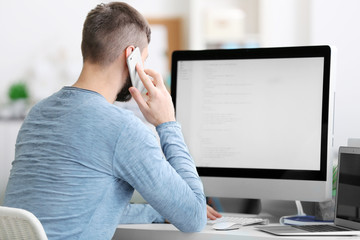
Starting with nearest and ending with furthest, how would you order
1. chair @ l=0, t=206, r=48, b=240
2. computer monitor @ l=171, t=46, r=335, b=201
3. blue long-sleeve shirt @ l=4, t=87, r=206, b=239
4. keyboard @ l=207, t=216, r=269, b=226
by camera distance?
chair @ l=0, t=206, r=48, b=240 < blue long-sleeve shirt @ l=4, t=87, r=206, b=239 < keyboard @ l=207, t=216, r=269, b=226 < computer monitor @ l=171, t=46, r=335, b=201

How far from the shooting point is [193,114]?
1715mm

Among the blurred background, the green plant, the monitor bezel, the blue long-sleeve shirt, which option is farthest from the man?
the green plant

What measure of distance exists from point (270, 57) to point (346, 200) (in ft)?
1.58

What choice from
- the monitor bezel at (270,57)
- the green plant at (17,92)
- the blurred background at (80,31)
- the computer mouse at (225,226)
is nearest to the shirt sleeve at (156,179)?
the computer mouse at (225,226)

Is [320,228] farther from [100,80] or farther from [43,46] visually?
[43,46]

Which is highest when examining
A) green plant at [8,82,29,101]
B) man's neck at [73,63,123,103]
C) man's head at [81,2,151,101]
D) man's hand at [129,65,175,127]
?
man's head at [81,2,151,101]

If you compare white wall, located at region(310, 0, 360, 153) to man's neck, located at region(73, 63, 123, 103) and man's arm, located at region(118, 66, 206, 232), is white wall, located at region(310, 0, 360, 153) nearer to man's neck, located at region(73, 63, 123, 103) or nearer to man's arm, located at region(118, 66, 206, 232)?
man's arm, located at region(118, 66, 206, 232)

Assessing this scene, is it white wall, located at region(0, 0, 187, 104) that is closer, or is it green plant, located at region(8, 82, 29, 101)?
green plant, located at region(8, 82, 29, 101)

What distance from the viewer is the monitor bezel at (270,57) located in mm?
1588

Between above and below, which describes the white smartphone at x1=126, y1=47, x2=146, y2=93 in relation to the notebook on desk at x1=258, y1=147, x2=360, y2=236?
above

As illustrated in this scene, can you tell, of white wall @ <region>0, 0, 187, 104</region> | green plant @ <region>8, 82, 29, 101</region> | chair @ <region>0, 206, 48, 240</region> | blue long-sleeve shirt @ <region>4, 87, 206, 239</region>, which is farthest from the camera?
white wall @ <region>0, 0, 187, 104</region>

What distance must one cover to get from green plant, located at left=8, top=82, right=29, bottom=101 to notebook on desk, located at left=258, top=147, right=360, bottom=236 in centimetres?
344

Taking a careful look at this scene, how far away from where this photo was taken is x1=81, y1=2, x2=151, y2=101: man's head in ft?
4.34

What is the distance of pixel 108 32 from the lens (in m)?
1.33
